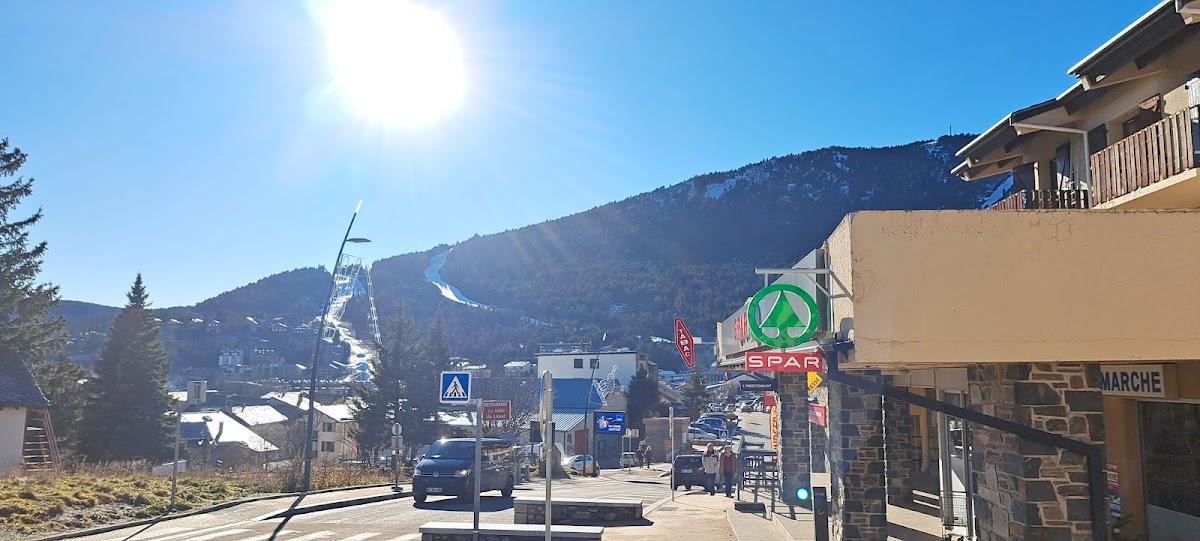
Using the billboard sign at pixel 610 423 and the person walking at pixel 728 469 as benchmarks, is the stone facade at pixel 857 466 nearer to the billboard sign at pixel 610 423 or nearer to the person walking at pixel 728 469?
the person walking at pixel 728 469

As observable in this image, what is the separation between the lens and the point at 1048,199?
1552 cm

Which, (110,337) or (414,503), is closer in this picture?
(414,503)

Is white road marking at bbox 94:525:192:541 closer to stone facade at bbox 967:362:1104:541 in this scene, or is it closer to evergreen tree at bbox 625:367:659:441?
stone facade at bbox 967:362:1104:541

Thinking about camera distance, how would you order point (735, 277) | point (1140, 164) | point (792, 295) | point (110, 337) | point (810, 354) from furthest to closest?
point (735, 277)
point (110, 337)
point (1140, 164)
point (810, 354)
point (792, 295)

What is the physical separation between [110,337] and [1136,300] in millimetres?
46002

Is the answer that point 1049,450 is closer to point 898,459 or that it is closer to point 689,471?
point 898,459

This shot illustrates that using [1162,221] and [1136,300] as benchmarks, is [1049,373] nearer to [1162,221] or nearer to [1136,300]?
[1136,300]

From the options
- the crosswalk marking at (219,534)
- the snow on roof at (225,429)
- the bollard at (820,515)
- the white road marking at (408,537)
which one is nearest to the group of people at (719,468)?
the white road marking at (408,537)

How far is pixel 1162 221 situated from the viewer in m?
7.72

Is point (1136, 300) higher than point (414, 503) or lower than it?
higher

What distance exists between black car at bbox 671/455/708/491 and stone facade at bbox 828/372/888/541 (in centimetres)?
1697

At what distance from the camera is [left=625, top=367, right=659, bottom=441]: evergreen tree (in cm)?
8088

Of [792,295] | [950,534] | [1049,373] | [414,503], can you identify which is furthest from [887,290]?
[414,503]

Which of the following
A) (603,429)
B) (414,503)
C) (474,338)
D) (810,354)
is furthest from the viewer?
(474,338)
